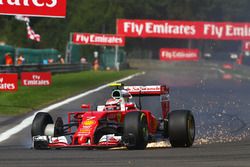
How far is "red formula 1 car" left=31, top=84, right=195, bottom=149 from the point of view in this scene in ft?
37.2

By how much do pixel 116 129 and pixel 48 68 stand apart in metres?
37.0

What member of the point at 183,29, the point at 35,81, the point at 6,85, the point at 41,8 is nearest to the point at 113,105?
the point at 41,8

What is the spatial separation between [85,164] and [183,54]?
60.0 metres

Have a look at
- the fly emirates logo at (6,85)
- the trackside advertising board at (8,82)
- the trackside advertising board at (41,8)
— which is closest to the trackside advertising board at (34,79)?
the trackside advertising board at (8,82)

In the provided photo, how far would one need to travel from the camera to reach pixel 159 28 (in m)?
63.3

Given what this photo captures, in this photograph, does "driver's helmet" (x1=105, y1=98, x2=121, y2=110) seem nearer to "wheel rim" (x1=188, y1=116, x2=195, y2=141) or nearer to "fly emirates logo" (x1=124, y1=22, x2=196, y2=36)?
"wheel rim" (x1=188, y1=116, x2=195, y2=141)

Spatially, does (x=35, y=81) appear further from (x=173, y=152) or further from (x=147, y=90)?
(x=173, y=152)

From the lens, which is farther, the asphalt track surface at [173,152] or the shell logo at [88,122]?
the shell logo at [88,122]

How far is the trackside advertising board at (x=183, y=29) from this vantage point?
207ft

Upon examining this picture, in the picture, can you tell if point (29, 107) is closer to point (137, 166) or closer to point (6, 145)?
point (6, 145)

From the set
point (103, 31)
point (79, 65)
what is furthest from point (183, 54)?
point (103, 31)

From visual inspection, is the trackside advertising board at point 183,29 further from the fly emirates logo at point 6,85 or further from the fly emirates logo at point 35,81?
the fly emirates logo at point 6,85

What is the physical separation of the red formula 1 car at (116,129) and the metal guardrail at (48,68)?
23.9 m

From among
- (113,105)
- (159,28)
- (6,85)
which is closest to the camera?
(113,105)
